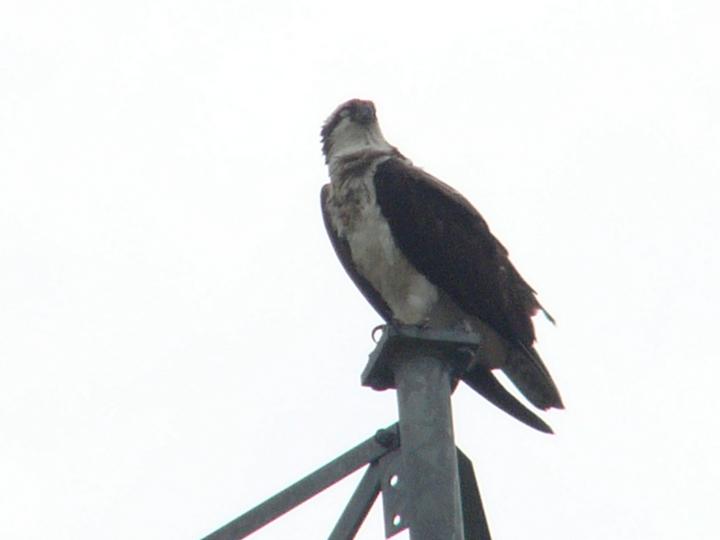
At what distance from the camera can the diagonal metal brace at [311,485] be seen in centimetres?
266

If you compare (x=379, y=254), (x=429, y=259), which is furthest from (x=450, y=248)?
(x=379, y=254)

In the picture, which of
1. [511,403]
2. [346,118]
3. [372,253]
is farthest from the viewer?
[346,118]

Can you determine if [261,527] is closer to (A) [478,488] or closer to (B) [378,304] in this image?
(A) [478,488]

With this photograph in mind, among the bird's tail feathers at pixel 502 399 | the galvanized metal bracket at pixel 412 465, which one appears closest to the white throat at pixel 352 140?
the bird's tail feathers at pixel 502 399

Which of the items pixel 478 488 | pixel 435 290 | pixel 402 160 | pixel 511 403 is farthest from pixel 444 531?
pixel 402 160

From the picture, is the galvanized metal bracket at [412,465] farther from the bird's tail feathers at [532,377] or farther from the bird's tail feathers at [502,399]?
the bird's tail feathers at [532,377]

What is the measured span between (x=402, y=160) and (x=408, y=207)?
332 millimetres

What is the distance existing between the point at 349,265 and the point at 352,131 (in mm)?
662

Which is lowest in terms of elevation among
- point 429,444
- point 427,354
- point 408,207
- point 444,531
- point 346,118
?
point 444,531

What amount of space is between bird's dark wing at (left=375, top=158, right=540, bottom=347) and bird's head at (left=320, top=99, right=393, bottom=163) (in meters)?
0.32

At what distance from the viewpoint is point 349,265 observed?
18.6 ft

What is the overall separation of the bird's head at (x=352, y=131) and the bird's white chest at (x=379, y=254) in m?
0.36

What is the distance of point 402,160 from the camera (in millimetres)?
5699

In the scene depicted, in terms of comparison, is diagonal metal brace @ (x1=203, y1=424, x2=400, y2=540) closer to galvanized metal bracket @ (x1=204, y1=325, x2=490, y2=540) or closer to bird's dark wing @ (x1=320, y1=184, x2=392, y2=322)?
galvanized metal bracket @ (x1=204, y1=325, x2=490, y2=540)
